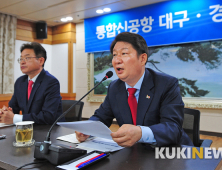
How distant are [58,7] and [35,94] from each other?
309cm

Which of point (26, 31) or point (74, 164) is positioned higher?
point (26, 31)

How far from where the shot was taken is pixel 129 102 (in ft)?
4.60

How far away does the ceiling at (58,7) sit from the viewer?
412 cm

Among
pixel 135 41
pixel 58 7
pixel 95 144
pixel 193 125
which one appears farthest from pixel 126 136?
pixel 58 7

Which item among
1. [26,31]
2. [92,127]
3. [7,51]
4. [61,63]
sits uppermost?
[26,31]

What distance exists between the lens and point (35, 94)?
6.34ft

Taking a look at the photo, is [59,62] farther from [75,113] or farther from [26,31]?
[75,113]

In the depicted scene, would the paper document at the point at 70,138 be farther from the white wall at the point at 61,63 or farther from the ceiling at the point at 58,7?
the white wall at the point at 61,63

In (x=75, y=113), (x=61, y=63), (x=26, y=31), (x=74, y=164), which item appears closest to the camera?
(x=74, y=164)

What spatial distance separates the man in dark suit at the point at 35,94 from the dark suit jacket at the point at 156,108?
1.76 ft

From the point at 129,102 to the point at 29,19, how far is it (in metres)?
4.77

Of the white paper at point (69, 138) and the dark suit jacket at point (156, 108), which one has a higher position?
the dark suit jacket at point (156, 108)

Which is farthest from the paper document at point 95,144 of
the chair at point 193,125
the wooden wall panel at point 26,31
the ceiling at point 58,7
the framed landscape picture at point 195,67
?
the wooden wall panel at point 26,31

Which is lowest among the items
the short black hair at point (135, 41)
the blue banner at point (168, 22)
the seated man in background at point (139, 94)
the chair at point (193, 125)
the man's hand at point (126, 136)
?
the chair at point (193, 125)
